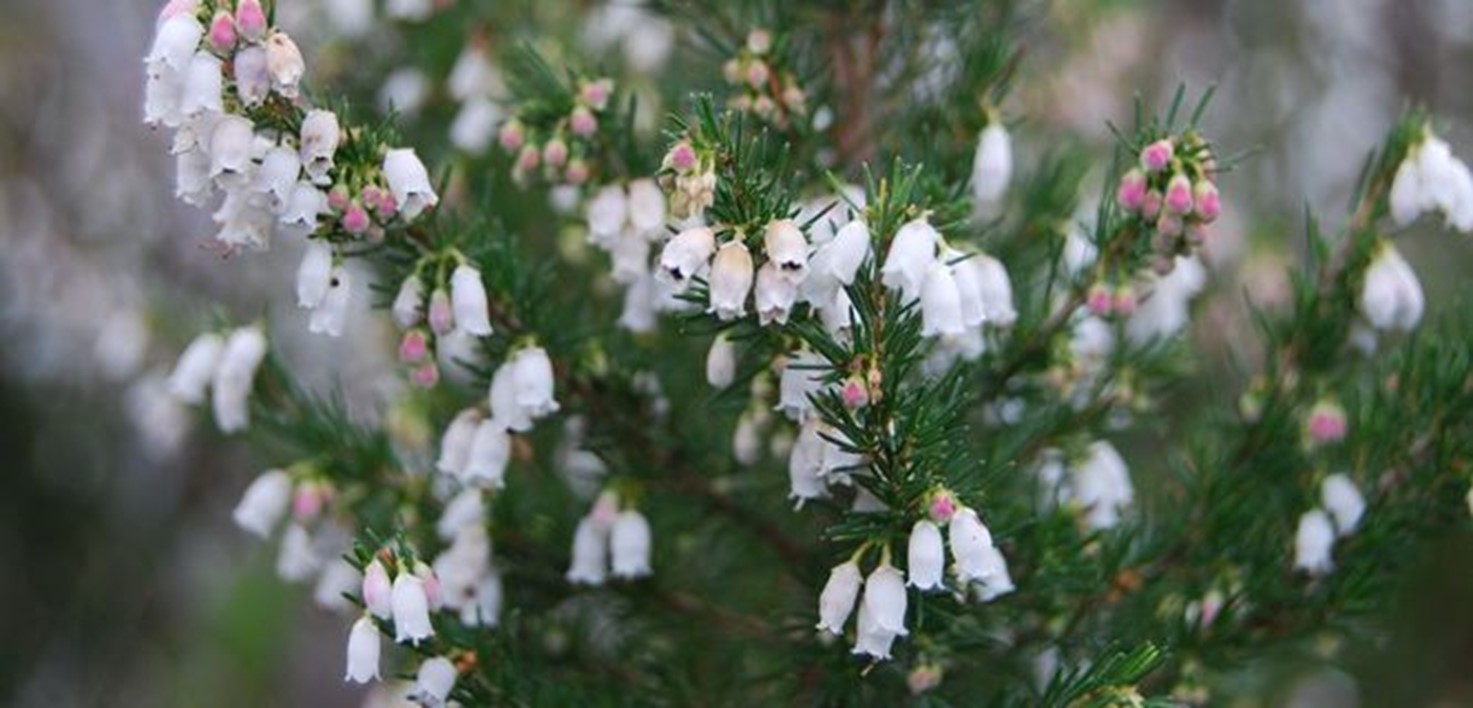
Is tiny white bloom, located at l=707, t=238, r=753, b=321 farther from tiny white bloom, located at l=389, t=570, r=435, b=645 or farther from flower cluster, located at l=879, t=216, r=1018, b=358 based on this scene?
tiny white bloom, located at l=389, t=570, r=435, b=645

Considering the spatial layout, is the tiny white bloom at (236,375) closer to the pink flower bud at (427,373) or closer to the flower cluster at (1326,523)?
the pink flower bud at (427,373)

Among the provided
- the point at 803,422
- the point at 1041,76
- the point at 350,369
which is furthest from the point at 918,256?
the point at 350,369

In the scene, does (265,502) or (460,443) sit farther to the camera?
(265,502)

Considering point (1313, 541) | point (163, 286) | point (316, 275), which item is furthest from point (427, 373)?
point (163, 286)

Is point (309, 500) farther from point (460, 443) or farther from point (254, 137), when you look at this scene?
point (254, 137)

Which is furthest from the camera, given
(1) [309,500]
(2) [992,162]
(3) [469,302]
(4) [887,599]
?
(1) [309,500]

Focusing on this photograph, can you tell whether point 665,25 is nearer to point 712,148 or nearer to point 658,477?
point 658,477
